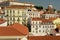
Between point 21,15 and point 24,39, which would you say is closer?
point 24,39

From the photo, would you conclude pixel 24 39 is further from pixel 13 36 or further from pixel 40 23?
pixel 40 23

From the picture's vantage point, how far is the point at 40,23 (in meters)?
46.4

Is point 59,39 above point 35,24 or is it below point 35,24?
above

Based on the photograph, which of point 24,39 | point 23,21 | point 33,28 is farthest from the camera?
point 23,21

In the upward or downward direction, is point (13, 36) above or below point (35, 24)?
above

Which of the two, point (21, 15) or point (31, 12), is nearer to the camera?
point (21, 15)

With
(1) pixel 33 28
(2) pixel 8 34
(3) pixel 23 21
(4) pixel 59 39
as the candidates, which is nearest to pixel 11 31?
(2) pixel 8 34

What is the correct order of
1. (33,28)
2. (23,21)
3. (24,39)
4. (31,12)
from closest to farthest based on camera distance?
1. (24,39)
2. (33,28)
3. (23,21)
4. (31,12)

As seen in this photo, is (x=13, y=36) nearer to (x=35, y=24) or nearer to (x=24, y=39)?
(x=24, y=39)

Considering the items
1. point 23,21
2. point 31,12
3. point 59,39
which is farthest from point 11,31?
point 31,12

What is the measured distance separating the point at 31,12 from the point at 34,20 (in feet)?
27.2

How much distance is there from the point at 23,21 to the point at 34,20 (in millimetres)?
2683

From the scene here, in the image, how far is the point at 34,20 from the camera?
47.3 m

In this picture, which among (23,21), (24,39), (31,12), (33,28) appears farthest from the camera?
(31,12)
